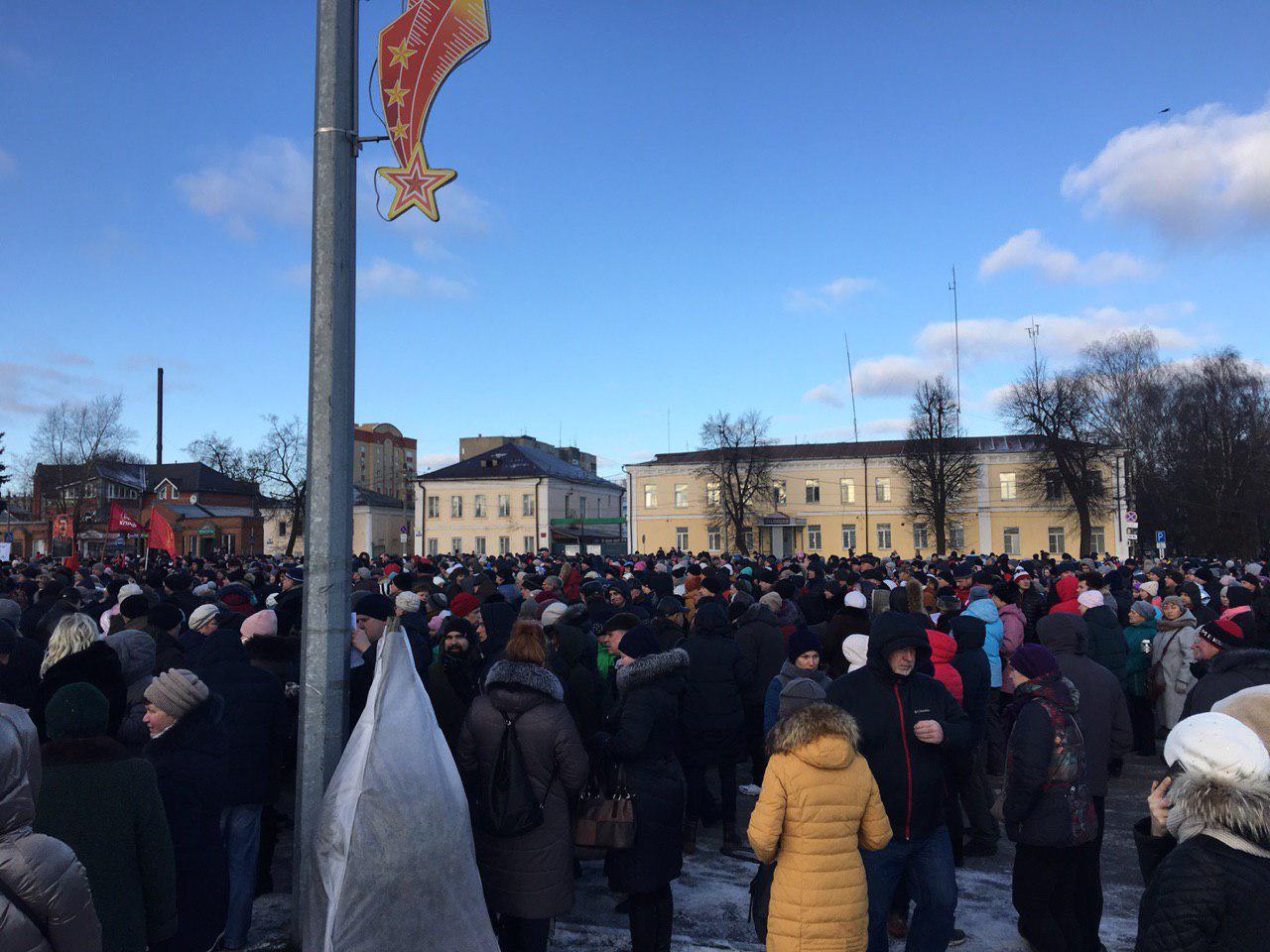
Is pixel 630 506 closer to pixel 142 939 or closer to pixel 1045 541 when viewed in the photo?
pixel 1045 541

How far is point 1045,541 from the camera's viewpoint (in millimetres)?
59094

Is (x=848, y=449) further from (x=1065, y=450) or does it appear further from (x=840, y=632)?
(x=840, y=632)

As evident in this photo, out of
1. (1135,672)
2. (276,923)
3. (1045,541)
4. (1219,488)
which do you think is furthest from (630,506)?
(276,923)

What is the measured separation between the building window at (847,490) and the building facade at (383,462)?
4488 cm

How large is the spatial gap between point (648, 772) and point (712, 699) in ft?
7.78

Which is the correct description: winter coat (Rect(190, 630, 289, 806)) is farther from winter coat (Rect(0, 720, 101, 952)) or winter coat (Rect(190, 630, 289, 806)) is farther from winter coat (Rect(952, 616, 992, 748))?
winter coat (Rect(952, 616, 992, 748))

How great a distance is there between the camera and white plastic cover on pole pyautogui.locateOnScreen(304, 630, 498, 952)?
4016 millimetres

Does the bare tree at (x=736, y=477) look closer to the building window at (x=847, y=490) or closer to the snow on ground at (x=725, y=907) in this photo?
the building window at (x=847, y=490)

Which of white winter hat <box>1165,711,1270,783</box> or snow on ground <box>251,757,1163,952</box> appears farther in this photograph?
snow on ground <box>251,757,1163,952</box>

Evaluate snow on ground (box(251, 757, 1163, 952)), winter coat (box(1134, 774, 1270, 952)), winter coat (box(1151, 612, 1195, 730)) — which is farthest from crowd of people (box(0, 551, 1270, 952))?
winter coat (box(1151, 612, 1195, 730))

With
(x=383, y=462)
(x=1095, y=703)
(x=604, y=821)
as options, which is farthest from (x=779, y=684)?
(x=383, y=462)

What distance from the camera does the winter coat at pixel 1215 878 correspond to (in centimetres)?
245

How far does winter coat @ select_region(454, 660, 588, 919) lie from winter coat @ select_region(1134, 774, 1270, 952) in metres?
2.62

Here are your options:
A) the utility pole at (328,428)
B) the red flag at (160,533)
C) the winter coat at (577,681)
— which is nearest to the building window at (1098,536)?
the red flag at (160,533)
